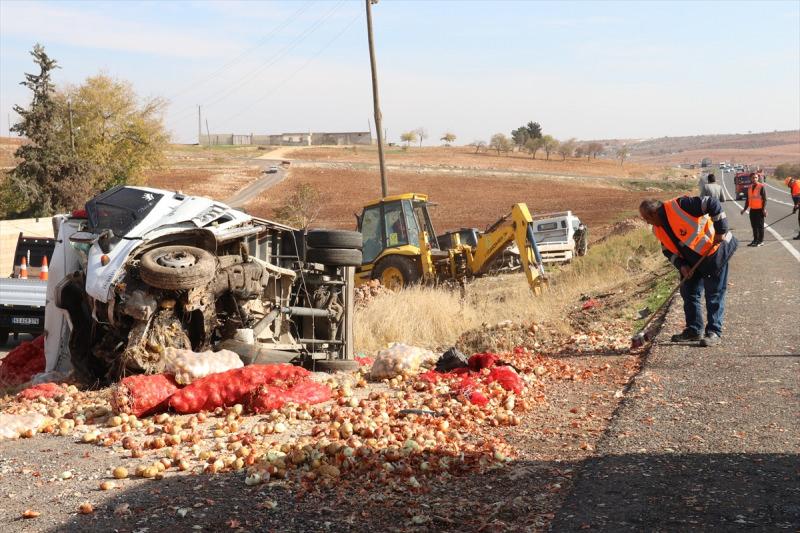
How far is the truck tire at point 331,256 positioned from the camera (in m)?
11.7

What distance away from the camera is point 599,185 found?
92.2m

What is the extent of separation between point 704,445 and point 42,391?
6.28 m

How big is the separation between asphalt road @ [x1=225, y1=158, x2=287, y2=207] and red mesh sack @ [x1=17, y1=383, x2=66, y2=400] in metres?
61.1

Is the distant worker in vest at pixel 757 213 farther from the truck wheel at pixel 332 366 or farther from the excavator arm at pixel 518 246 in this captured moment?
the truck wheel at pixel 332 366

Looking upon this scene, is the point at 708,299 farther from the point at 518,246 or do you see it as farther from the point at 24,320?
the point at 24,320

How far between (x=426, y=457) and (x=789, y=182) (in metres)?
29.6

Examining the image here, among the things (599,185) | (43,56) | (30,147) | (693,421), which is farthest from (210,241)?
(599,185)

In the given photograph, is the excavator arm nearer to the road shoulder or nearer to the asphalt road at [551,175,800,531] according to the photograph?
the asphalt road at [551,175,800,531]

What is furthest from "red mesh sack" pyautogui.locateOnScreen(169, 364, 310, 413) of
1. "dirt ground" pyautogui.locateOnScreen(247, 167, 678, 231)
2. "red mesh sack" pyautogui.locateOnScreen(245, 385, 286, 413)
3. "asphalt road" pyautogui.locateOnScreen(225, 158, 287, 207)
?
"asphalt road" pyautogui.locateOnScreen(225, 158, 287, 207)

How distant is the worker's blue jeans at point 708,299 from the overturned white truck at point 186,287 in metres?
4.03

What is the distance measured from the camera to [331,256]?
11.8 metres

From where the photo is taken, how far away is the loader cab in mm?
23016

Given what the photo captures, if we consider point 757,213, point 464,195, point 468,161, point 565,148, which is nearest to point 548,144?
point 565,148

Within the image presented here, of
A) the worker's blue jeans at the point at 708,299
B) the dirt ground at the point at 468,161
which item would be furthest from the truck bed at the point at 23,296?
the dirt ground at the point at 468,161
